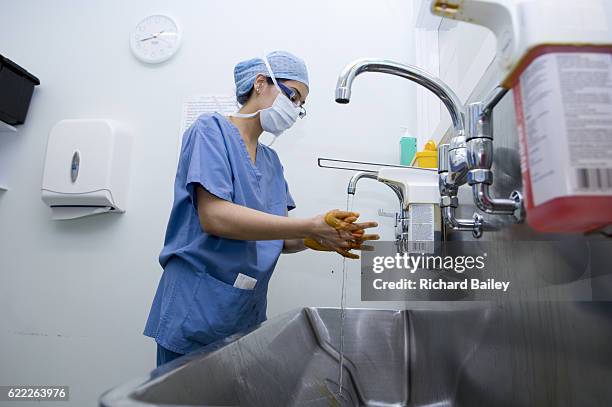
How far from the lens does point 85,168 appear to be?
159 centimetres

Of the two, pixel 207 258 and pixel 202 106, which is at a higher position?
pixel 202 106

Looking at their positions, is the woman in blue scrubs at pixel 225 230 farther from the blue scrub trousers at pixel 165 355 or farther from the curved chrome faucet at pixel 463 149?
the curved chrome faucet at pixel 463 149

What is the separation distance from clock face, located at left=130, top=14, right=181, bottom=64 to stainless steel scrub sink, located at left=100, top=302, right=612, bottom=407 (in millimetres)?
1270

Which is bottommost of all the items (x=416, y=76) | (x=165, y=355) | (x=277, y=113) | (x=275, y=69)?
(x=165, y=355)

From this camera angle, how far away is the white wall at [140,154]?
1.56 m

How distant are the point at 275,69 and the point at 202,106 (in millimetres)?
650

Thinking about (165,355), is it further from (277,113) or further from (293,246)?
(277,113)

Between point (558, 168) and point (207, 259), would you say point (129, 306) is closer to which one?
point (207, 259)

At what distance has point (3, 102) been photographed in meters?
1.62

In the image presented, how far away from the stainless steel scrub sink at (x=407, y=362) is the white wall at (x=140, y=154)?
1.73ft

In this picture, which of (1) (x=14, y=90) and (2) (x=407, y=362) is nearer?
(2) (x=407, y=362)

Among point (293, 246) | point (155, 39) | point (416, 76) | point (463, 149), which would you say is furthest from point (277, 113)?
point (155, 39)

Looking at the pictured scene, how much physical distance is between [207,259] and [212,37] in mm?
1137

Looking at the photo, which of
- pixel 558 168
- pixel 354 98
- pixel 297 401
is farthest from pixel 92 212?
pixel 558 168
